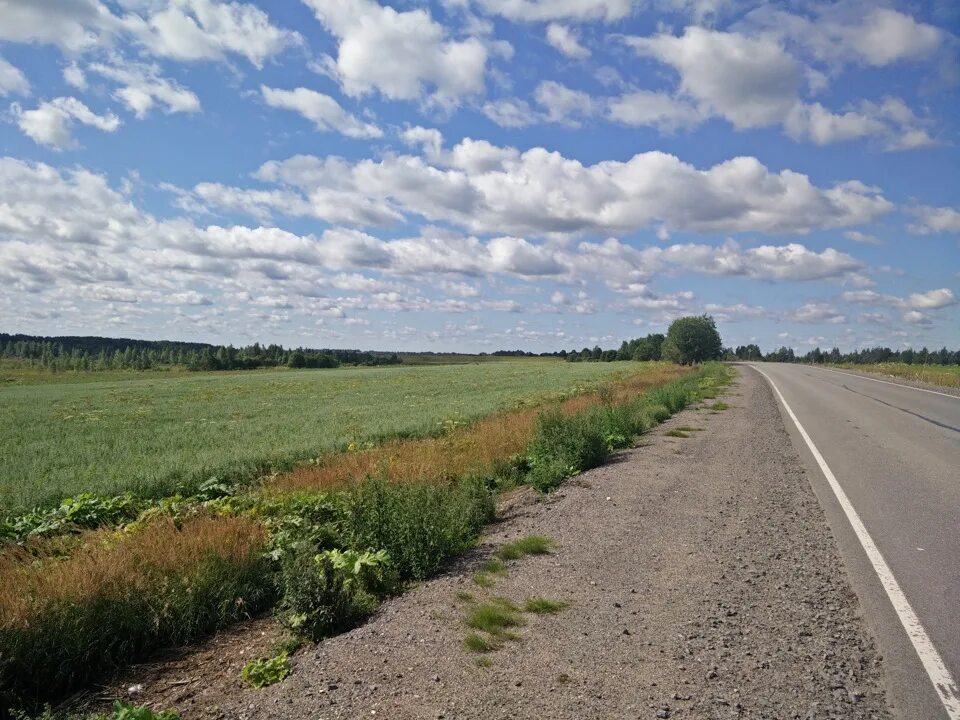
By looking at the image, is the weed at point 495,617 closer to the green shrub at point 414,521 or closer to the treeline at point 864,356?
the green shrub at point 414,521

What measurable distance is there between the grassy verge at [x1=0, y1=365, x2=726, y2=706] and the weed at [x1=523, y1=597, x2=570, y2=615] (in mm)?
1290

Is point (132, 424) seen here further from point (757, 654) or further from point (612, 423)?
point (757, 654)

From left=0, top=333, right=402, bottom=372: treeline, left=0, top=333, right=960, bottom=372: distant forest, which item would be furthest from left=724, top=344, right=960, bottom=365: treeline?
left=0, top=333, right=402, bottom=372: treeline

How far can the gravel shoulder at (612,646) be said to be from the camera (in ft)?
13.1

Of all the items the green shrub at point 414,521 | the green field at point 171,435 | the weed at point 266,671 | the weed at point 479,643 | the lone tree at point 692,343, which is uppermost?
the lone tree at point 692,343

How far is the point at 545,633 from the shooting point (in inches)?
194

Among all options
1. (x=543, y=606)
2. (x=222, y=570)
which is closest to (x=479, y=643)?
(x=543, y=606)

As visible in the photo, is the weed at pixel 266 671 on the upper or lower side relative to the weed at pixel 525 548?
lower

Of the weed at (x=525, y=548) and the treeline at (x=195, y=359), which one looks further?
the treeline at (x=195, y=359)

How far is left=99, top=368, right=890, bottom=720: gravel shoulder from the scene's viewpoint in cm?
398

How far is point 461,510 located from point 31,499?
7.90 m

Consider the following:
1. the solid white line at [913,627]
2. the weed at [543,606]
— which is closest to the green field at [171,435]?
the weed at [543,606]

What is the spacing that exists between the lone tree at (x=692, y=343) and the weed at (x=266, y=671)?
123 m

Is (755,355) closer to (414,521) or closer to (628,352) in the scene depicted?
(628,352)
